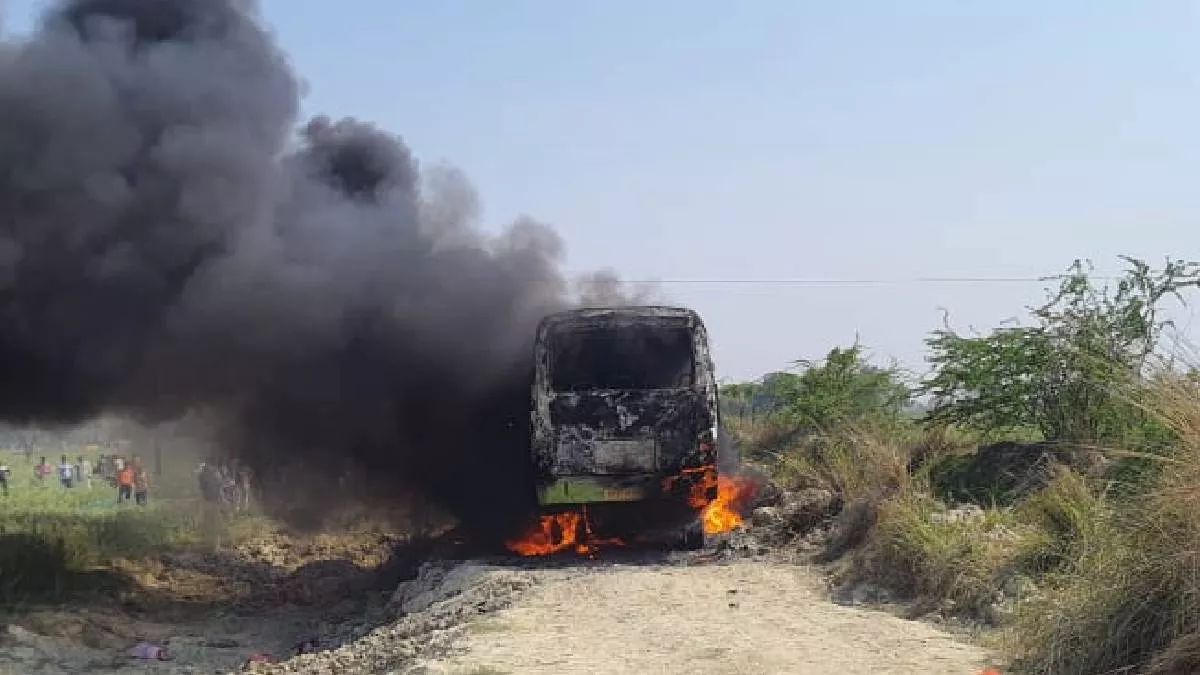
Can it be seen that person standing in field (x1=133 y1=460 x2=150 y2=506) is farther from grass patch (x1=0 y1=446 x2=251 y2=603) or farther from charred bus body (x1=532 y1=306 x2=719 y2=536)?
charred bus body (x1=532 y1=306 x2=719 y2=536)

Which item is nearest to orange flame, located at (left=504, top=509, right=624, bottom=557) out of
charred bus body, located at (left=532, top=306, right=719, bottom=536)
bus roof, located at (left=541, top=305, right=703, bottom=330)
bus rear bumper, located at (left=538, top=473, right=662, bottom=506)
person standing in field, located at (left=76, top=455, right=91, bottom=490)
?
charred bus body, located at (left=532, top=306, right=719, bottom=536)

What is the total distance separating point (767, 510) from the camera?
11742 millimetres

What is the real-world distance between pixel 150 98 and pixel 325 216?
2349 mm

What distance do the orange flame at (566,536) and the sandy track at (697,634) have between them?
2153 mm

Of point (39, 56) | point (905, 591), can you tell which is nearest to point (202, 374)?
point (39, 56)

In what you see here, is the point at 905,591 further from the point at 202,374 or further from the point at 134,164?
the point at 134,164

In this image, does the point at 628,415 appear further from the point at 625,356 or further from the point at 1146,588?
the point at 1146,588

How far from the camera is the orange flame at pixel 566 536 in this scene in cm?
1166

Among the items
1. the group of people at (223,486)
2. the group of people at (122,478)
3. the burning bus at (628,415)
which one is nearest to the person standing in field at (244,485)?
the group of people at (223,486)

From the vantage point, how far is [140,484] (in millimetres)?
22531

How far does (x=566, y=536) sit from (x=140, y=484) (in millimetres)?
13673

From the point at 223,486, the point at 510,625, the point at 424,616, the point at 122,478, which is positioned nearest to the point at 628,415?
the point at 424,616

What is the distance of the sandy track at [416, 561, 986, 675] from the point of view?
632 centimetres

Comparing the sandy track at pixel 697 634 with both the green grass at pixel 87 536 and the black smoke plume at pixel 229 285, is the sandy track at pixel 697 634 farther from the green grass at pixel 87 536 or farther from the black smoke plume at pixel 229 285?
the green grass at pixel 87 536
